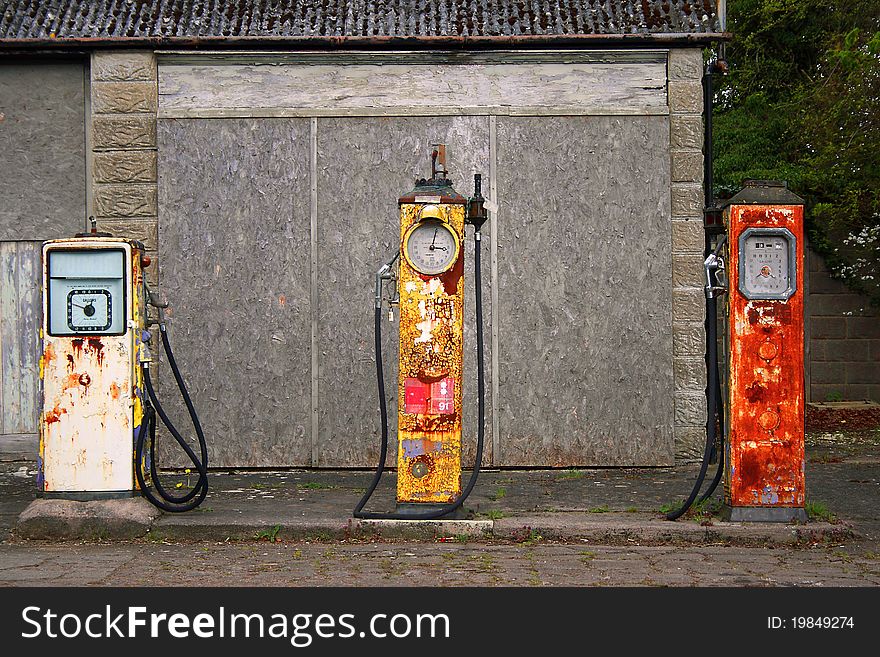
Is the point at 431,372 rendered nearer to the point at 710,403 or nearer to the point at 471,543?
the point at 471,543

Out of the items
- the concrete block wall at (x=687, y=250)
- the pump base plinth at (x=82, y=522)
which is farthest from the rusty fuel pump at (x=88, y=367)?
the concrete block wall at (x=687, y=250)

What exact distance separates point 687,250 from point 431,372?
12.3 ft

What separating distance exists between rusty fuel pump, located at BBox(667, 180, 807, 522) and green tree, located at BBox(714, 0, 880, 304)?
5909mm

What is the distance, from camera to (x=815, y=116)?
47.9 feet

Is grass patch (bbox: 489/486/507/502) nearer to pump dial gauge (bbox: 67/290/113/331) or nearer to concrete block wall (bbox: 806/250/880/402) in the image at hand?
pump dial gauge (bbox: 67/290/113/331)

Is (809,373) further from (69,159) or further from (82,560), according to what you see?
(82,560)

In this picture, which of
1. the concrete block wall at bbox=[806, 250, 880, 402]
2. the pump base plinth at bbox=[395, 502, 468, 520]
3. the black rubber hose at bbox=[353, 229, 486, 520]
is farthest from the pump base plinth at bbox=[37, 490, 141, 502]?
the concrete block wall at bbox=[806, 250, 880, 402]

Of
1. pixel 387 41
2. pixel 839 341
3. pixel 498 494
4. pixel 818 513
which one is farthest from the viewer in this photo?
pixel 839 341

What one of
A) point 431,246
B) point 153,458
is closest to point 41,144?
point 153,458

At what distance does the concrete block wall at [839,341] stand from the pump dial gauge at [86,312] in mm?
9134

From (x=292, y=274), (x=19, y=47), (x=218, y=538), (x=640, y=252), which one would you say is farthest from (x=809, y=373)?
(x=19, y=47)

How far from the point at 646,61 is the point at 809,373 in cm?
545

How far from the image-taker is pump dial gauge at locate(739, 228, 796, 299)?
7641 millimetres

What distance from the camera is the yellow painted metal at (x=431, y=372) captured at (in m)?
7.64
